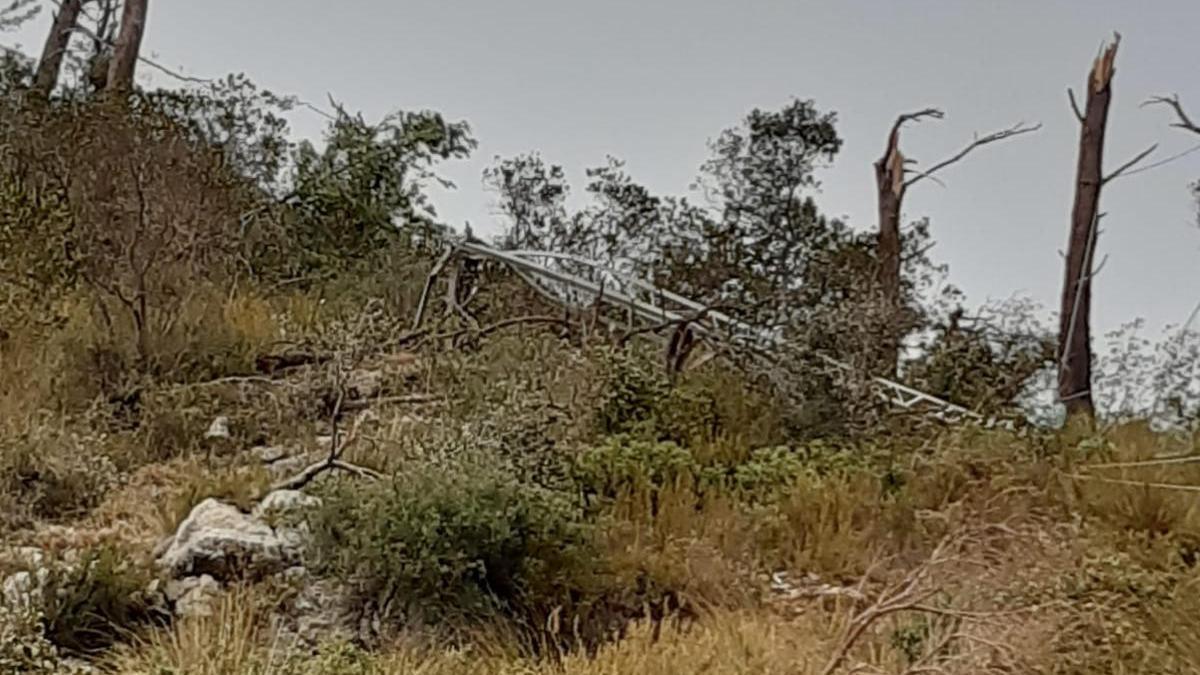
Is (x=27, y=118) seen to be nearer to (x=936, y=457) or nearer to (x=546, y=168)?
(x=546, y=168)

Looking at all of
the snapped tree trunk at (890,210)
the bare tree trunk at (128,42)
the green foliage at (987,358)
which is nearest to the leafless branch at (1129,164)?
the green foliage at (987,358)

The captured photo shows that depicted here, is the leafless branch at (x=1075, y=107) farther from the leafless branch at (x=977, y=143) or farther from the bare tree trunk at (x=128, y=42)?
the bare tree trunk at (x=128, y=42)

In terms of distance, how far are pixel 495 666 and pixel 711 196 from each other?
746 centimetres

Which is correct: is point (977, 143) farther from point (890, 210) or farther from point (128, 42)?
point (128, 42)

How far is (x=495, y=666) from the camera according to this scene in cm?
331

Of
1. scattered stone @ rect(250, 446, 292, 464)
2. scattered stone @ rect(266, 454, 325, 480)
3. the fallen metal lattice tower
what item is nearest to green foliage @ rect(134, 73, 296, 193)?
the fallen metal lattice tower

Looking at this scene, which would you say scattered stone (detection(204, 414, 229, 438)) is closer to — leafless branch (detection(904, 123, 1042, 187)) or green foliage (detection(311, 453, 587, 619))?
green foliage (detection(311, 453, 587, 619))

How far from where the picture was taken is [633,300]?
23.0ft

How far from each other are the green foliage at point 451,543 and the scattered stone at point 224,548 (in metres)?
0.21

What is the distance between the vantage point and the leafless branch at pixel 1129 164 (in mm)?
7246

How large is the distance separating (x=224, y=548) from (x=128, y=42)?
657 cm

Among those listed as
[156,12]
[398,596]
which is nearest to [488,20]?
[156,12]

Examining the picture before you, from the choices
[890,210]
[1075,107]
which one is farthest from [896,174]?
[1075,107]

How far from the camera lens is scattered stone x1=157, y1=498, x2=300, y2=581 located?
3857mm
